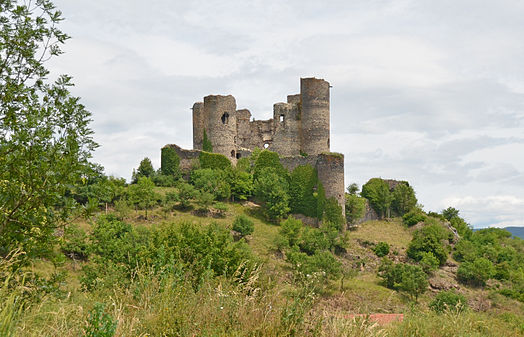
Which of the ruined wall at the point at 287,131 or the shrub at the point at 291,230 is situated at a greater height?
the ruined wall at the point at 287,131

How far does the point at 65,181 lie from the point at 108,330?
371 centimetres

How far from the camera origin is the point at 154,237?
82.7 feet

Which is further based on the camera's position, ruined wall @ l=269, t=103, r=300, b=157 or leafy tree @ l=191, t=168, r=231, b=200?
ruined wall @ l=269, t=103, r=300, b=157

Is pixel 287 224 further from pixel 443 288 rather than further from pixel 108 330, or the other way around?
pixel 108 330

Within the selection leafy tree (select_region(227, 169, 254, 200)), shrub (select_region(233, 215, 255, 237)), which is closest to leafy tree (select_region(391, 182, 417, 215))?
leafy tree (select_region(227, 169, 254, 200))

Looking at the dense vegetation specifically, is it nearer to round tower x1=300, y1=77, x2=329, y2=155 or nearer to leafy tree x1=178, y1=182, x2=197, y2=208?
leafy tree x1=178, y1=182, x2=197, y2=208

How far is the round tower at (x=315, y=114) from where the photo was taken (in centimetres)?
4588

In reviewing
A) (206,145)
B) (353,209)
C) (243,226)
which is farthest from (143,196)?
(353,209)

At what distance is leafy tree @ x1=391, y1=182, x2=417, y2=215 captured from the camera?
170 ft

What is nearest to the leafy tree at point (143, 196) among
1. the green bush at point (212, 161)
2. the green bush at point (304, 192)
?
the green bush at point (212, 161)

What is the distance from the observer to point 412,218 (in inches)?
1895

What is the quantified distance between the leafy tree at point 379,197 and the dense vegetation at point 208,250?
146 millimetres

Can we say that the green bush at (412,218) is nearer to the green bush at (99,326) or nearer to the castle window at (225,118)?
the castle window at (225,118)

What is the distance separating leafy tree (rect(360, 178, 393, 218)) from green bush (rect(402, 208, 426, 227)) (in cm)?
196
